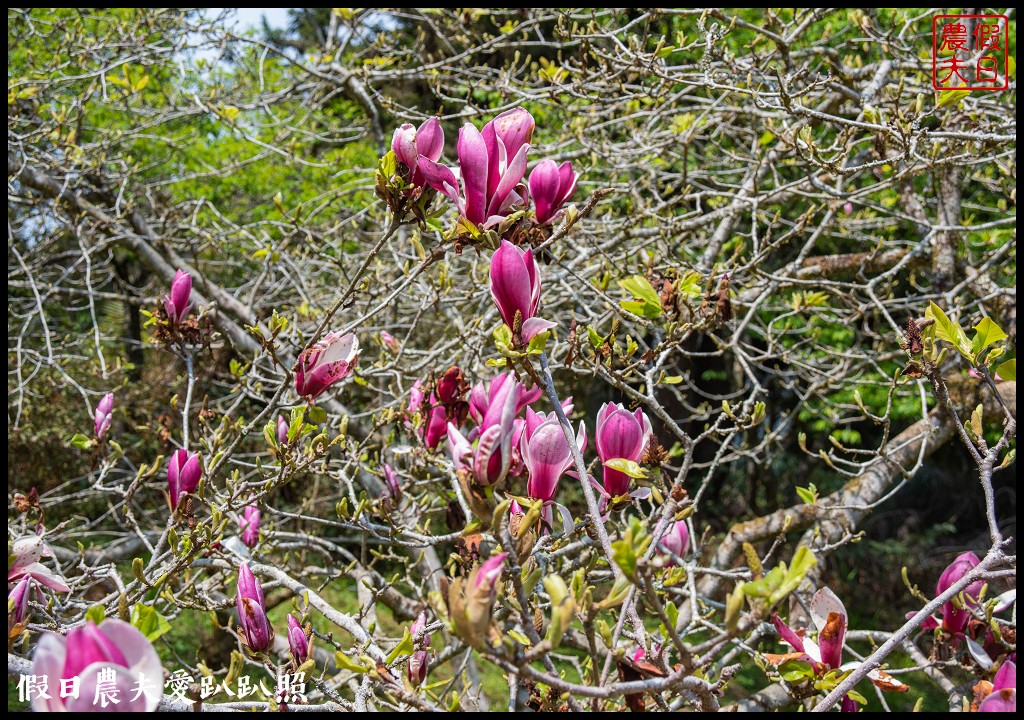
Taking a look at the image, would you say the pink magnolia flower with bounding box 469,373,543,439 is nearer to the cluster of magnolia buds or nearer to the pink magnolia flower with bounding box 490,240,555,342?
the pink magnolia flower with bounding box 490,240,555,342

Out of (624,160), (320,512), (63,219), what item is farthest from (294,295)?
(624,160)

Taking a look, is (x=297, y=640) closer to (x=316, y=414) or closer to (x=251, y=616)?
(x=251, y=616)

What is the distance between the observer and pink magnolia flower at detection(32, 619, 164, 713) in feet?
1.72

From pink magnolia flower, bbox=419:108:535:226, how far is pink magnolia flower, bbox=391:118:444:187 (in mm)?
57

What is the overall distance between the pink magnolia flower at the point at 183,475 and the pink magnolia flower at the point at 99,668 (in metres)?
0.65

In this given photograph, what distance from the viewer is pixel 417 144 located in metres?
0.91

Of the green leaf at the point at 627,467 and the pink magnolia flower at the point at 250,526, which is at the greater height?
the green leaf at the point at 627,467

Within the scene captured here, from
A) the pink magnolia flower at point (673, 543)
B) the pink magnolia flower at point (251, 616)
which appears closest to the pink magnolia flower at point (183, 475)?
the pink magnolia flower at point (251, 616)

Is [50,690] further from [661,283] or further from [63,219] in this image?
[63,219]

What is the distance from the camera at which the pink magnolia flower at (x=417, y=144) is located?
0.89 m

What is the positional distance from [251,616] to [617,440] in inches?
21.0

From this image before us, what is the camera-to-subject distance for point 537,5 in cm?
288

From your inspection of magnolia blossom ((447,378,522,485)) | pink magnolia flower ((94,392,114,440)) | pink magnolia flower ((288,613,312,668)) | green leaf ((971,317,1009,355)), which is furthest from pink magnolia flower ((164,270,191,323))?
green leaf ((971,317,1009,355))

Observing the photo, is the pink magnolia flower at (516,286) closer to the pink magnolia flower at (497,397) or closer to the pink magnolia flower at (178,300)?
the pink magnolia flower at (497,397)
